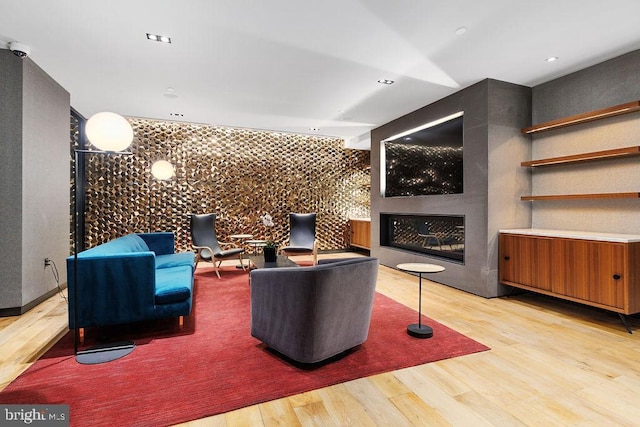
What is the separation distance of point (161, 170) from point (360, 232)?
423cm

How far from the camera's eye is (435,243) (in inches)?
195

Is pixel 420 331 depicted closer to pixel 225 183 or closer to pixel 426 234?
pixel 426 234

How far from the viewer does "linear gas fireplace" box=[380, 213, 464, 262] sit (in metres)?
4.46

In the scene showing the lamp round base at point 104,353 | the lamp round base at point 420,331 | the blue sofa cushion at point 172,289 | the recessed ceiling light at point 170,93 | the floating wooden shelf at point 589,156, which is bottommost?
the lamp round base at point 104,353

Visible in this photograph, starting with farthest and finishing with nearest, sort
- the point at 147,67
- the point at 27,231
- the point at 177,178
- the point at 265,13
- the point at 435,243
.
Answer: the point at 177,178
the point at 435,243
the point at 147,67
the point at 27,231
the point at 265,13

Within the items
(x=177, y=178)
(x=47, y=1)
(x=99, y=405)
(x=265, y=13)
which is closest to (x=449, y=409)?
(x=99, y=405)

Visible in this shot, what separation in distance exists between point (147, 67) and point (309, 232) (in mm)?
3795

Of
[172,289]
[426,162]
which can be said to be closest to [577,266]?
[426,162]

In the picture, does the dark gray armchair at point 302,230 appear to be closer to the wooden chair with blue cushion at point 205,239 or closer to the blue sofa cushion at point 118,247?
the wooden chair with blue cushion at point 205,239

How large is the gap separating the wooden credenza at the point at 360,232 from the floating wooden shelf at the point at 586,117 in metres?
3.53

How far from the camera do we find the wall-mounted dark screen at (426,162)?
173 inches

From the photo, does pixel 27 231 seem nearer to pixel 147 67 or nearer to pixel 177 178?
pixel 147 67

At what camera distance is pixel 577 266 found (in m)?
3.05

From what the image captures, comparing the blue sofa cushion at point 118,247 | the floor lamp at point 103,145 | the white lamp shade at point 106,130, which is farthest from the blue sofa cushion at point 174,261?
the white lamp shade at point 106,130
